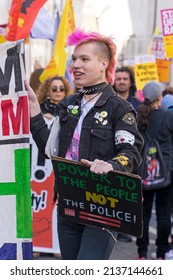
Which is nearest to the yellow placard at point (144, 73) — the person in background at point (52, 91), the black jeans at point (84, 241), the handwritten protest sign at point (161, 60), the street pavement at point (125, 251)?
the handwritten protest sign at point (161, 60)

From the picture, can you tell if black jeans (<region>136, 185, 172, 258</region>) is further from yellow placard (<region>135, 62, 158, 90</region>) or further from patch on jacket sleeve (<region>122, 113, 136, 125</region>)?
yellow placard (<region>135, 62, 158, 90</region>)

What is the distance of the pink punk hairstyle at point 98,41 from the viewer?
3479 millimetres

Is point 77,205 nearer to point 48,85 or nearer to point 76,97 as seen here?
point 76,97

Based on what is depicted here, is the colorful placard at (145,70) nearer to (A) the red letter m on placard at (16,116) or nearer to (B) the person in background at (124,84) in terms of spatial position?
(B) the person in background at (124,84)

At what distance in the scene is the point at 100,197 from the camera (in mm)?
3250

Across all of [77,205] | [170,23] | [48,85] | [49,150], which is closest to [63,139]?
[49,150]

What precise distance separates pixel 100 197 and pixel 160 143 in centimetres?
299

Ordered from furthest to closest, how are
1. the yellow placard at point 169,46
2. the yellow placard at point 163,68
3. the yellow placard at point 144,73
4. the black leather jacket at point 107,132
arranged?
1. the yellow placard at point 163,68
2. the yellow placard at point 144,73
3. the yellow placard at point 169,46
4. the black leather jacket at point 107,132

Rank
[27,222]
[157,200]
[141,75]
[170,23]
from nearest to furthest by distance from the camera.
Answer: [27,222]
[157,200]
[170,23]
[141,75]

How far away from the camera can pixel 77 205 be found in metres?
3.36

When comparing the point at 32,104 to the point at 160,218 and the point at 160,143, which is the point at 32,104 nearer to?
the point at 160,143

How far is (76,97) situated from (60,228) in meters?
0.71

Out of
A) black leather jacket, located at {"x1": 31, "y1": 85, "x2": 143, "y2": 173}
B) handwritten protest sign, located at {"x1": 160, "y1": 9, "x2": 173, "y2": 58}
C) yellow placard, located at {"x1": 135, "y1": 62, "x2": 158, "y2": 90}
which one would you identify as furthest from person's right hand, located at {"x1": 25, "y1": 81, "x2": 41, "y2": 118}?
yellow placard, located at {"x1": 135, "y1": 62, "x2": 158, "y2": 90}

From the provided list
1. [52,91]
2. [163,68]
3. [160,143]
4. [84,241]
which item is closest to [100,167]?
[84,241]
